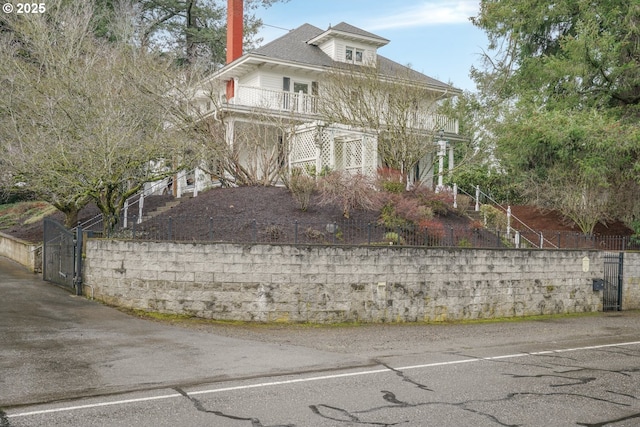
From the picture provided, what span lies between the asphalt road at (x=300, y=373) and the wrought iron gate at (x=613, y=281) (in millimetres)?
5066

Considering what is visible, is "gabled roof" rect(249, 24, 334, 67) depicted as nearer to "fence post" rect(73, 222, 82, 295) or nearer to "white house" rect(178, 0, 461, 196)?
"white house" rect(178, 0, 461, 196)

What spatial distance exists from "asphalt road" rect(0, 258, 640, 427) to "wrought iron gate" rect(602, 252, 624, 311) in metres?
5.07

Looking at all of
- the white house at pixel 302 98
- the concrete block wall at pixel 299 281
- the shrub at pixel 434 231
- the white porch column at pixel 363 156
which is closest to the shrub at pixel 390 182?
the white house at pixel 302 98

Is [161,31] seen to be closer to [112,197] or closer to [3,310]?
[112,197]

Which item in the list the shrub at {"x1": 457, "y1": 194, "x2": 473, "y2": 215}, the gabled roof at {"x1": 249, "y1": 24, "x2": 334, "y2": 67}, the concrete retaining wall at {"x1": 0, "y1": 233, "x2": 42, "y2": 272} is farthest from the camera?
the gabled roof at {"x1": 249, "y1": 24, "x2": 334, "y2": 67}

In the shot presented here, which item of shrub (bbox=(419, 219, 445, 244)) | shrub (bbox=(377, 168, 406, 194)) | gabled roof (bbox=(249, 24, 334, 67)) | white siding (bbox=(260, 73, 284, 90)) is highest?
gabled roof (bbox=(249, 24, 334, 67))

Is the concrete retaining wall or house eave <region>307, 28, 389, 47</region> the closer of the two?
the concrete retaining wall

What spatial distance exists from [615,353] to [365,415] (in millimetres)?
6567

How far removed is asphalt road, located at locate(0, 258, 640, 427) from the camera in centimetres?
670

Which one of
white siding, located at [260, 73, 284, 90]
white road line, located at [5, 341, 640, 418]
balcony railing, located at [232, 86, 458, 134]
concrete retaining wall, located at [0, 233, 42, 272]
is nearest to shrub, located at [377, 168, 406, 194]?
balcony railing, located at [232, 86, 458, 134]

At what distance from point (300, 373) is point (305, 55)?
73.6 ft

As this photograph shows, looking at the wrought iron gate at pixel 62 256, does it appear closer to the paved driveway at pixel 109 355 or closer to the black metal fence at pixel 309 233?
the black metal fence at pixel 309 233

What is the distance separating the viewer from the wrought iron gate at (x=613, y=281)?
60.3 ft

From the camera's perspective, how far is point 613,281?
1870 centimetres
